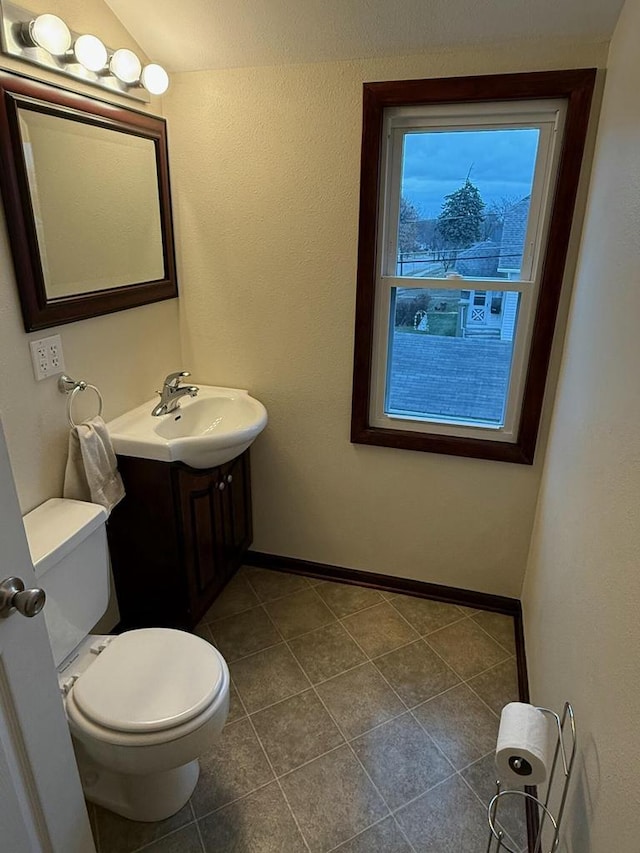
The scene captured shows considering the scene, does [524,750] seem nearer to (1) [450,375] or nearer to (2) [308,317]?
(1) [450,375]

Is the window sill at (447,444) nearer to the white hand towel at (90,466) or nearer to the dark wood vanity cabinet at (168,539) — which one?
the dark wood vanity cabinet at (168,539)

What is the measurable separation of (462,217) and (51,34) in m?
1.36

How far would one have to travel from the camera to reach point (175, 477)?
184 centimetres

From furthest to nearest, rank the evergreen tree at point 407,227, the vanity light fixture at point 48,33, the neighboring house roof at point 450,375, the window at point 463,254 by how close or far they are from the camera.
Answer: the neighboring house roof at point 450,375 → the evergreen tree at point 407,227 → the window at point 463,254 → the vanity light fixture at point 48,33

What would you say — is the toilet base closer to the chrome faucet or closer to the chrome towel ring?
the chrome towel ring

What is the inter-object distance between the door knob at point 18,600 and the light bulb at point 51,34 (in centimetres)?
140

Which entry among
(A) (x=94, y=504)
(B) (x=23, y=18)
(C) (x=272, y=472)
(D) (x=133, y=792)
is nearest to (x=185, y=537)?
(A) (x=94, y=504)

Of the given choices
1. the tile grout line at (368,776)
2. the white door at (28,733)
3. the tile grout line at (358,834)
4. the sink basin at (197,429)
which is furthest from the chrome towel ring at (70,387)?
the tile grout line at (358,834)

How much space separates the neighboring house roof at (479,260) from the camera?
1.94 meters

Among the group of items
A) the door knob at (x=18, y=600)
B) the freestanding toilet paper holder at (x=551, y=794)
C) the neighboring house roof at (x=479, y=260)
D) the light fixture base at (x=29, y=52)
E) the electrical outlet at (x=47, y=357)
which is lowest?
the freestanding toilet paper holder at (x=551, y=794)

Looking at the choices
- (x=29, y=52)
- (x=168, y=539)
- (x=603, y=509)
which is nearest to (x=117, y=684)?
(x=168, y=539)

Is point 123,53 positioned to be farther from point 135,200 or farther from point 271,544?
point 271,544

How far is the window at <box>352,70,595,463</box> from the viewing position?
1.75 meters

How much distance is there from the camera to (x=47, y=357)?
1614 mm
